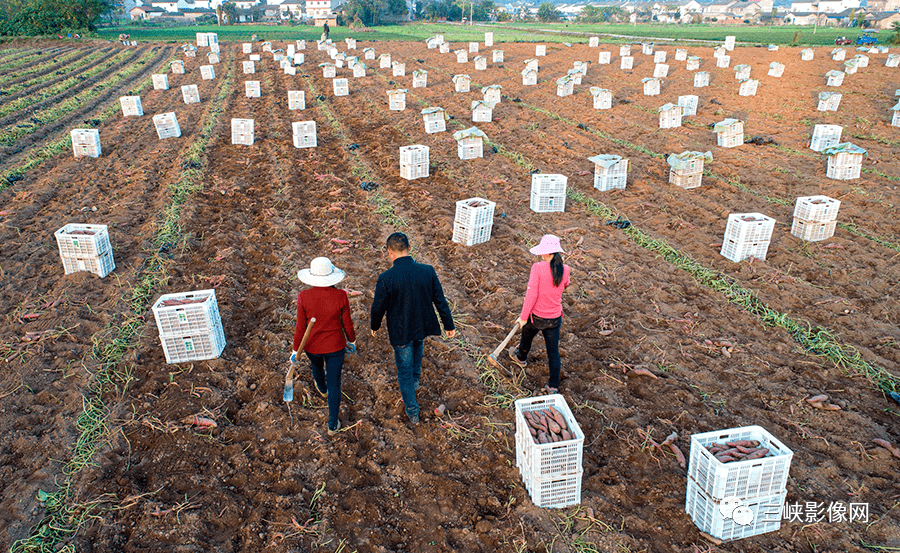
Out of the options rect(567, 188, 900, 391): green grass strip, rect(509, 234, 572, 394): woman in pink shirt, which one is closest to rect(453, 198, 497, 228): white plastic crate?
rect(567, 188, 900, 391): green grass strip

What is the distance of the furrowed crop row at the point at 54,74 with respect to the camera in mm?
25656

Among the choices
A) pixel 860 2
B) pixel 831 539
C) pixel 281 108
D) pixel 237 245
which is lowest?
pixel 831 539

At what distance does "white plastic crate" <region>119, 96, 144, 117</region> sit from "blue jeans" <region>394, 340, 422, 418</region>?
828 inches

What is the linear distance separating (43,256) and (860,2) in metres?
193

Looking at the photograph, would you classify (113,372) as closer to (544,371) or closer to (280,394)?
(280,394)

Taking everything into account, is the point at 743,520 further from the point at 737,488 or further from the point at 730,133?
the point at 730,133

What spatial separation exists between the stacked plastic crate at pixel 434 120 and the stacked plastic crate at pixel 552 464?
586 inches

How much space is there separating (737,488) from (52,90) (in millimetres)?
32700

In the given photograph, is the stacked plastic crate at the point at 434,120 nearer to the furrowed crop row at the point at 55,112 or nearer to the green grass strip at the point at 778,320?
the green grass strip at the point at 778,320

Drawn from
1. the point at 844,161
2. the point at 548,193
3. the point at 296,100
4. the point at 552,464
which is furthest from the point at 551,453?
the point at 296,100

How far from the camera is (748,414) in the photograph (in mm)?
6270

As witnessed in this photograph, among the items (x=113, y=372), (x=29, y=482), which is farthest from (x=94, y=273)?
(x=29, y=482)

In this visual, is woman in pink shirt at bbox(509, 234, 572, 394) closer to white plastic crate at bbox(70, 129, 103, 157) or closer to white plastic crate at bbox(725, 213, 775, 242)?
white plastic crate at bbox(725, 213, 775, 242)

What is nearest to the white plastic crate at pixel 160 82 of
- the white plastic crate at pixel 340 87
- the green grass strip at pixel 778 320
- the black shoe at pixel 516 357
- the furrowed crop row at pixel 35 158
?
the furrowed crop row at pixel 35 158
